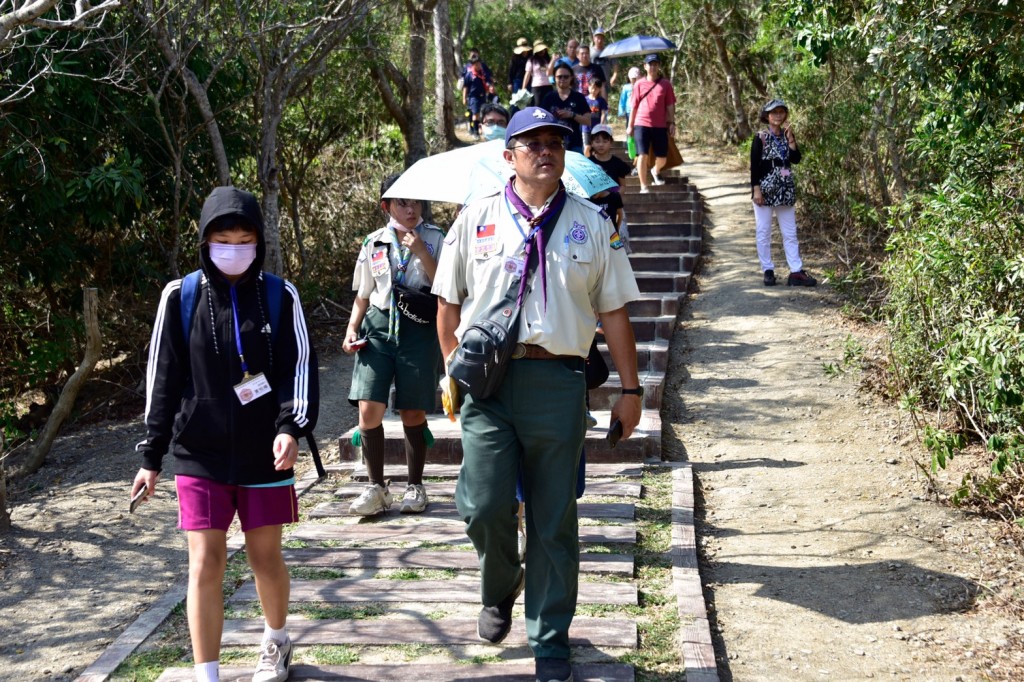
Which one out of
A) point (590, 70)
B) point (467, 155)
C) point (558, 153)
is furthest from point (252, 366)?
point (590, 70)

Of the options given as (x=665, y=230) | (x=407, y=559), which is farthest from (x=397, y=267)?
(x=665, y=230)

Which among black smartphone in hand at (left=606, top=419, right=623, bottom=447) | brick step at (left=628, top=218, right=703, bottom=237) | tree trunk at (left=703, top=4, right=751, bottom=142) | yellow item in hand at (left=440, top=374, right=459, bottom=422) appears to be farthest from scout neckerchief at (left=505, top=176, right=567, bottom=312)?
tree trunk at (left=703, top=4, right=751, bottom=142)

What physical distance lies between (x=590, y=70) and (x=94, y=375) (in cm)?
935

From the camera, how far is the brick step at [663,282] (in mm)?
10711

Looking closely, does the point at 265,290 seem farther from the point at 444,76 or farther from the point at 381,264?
the point at 444,76

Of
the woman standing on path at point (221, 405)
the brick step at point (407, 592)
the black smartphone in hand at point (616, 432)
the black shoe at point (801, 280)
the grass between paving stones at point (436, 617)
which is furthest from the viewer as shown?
the black shoe at point (801, 280)

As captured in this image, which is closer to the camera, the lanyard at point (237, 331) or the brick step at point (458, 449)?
the lanyard at point (237, 331)

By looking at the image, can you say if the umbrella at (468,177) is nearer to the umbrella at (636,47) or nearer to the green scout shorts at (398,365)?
the green scout shorts at (398,365)

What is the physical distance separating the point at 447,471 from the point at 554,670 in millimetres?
3124

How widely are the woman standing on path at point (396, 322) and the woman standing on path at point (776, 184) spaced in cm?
560

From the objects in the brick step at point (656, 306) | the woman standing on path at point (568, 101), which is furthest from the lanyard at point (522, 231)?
the woman standing on path at point (568, 101)

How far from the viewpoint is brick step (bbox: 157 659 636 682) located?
12.8 feet

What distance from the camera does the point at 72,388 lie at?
748 centimetres

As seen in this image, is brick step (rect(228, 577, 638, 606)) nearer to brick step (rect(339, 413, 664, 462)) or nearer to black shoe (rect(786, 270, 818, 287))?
brick step (rect(339, 413, 664, 462))
